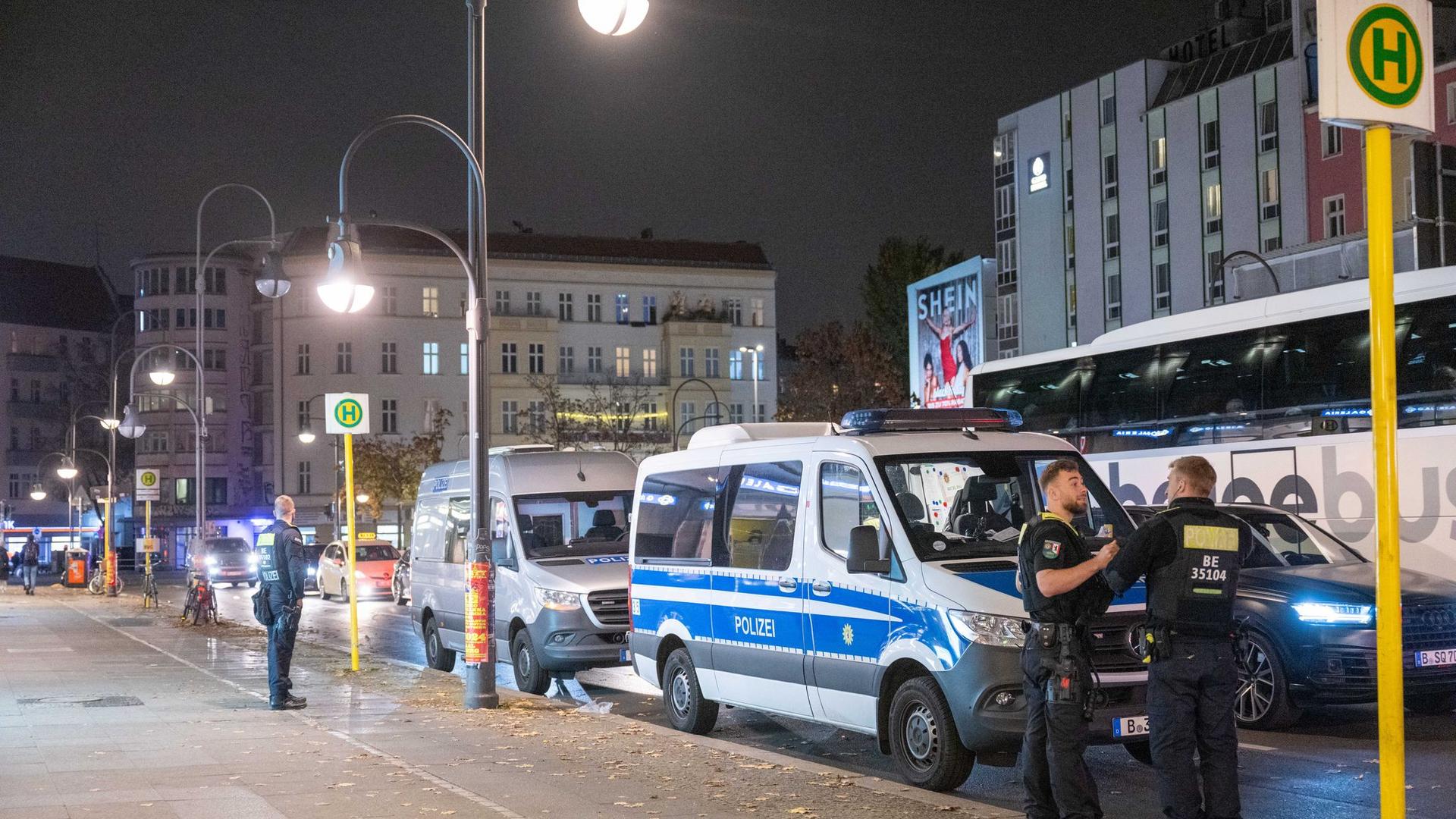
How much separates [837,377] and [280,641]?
70.5m

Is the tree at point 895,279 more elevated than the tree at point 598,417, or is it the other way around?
the tree at point 895,279

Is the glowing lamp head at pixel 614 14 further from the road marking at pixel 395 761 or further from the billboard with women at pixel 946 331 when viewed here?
the billboard with women at pixel 946 331

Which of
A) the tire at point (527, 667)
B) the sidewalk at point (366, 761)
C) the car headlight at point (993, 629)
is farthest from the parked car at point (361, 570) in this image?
the car headlight at point (993, 629)

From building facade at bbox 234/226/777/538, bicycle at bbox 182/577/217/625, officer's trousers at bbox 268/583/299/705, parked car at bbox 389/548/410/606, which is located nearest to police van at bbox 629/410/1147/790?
officer's trousers at bbox 268/583/299/705

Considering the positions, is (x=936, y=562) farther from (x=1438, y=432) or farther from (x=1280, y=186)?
(x=1280, y=186)

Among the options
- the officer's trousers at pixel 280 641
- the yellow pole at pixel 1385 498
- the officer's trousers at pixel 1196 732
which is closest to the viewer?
the yellow pole at pixel 1385 498

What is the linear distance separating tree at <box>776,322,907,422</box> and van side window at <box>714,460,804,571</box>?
226 feet

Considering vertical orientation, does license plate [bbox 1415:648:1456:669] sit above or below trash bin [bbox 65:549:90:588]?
above

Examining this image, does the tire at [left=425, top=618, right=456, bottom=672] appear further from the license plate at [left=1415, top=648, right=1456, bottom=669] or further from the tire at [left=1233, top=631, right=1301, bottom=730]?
the license plate at [left=1415, top=648, right=1456, bottom=669]

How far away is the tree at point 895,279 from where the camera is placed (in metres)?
96.8

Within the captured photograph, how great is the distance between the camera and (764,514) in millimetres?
11945

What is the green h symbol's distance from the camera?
578 cm

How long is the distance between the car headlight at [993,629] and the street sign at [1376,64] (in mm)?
4424

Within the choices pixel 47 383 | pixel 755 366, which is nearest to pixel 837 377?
pixel 755 366
